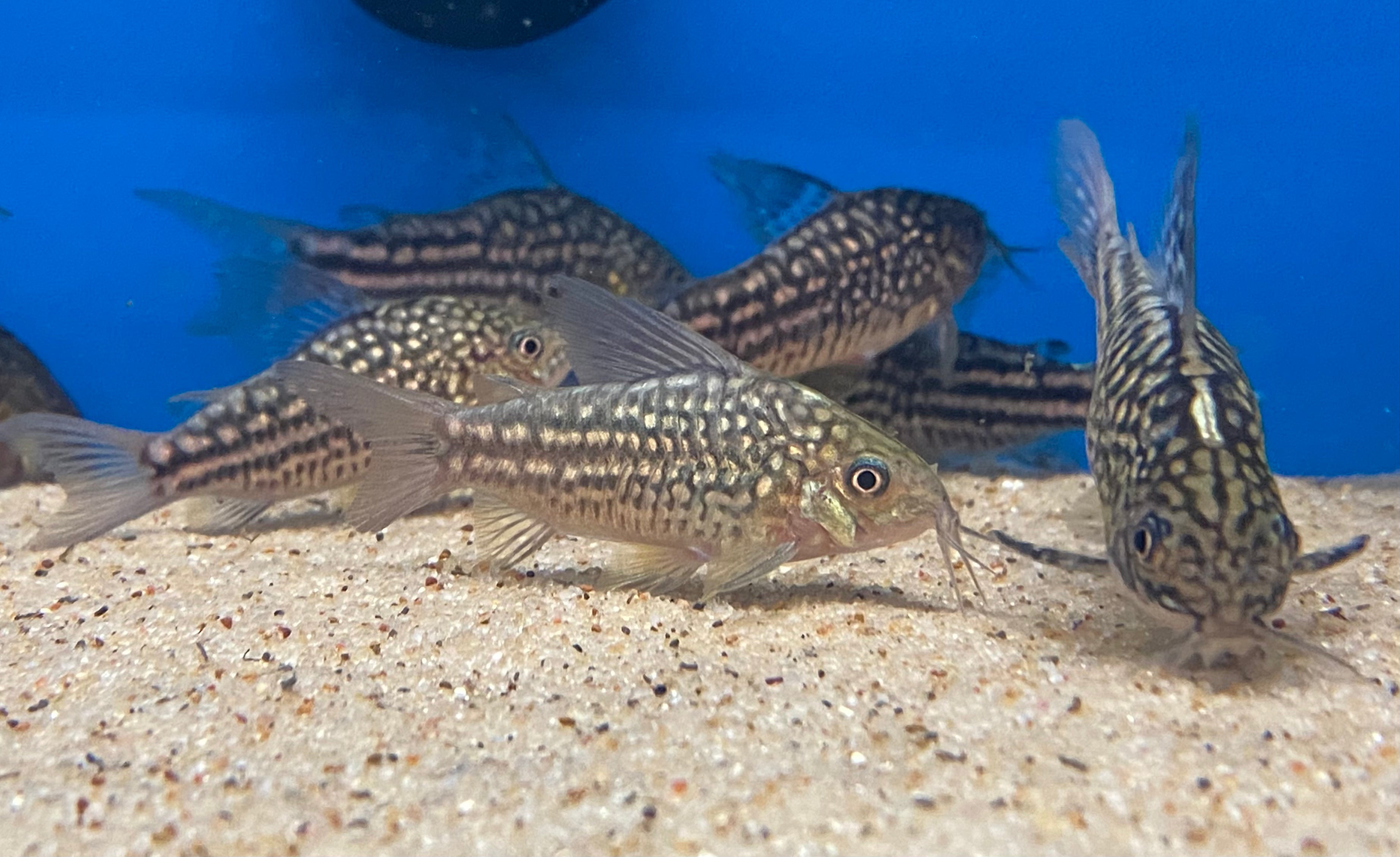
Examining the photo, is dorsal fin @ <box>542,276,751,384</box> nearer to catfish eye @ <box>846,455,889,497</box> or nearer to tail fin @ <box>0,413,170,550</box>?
catfish eye @ <box>846,455,889,497</box>

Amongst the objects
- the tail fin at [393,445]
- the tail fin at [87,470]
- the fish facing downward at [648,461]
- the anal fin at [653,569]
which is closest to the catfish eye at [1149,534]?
the fish facing downward at [648,461]

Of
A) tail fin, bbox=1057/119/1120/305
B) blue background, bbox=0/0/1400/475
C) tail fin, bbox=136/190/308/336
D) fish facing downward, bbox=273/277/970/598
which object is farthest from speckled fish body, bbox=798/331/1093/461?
tail fin, bbox=136/190/308/336

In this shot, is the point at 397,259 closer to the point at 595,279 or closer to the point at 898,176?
the point at 595,279

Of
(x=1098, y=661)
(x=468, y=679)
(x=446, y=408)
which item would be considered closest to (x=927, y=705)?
(x=1098, y=661)

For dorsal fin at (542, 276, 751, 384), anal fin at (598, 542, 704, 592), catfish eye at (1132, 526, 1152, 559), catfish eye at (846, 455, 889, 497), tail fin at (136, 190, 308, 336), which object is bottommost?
anal fin at (598, 542, 704, 592)

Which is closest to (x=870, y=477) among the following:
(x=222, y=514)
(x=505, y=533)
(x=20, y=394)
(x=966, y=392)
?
(x=505, y=533)

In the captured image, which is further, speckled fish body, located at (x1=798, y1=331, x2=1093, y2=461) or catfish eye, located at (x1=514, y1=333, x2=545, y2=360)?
speckled fish body, located at (x1=798, y1=331, x2=1093, y2=461)
